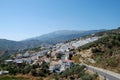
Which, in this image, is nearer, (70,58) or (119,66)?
(119,66)

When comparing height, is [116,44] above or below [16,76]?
above

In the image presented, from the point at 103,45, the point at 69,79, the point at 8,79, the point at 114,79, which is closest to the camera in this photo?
the point at 114,79

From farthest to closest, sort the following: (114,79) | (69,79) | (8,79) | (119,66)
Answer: (8,79), (69,79), (119,66), (114,79)

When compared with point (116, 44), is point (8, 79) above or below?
below

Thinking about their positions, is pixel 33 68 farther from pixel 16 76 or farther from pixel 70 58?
pixel 70 58

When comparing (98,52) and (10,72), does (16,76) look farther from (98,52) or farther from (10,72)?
(98,52)

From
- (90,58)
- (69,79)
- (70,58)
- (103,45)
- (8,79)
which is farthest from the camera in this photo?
(70,58)

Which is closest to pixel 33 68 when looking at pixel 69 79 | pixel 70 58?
pixel 70 58

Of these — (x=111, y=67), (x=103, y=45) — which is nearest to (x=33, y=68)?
(x=103, y=45)

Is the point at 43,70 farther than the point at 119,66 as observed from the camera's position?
Yes
